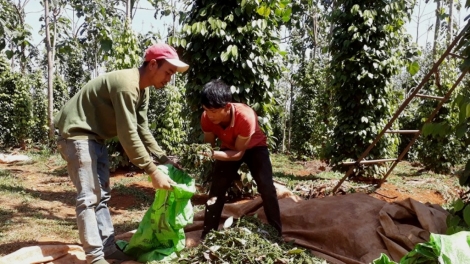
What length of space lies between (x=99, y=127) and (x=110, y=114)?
5.2 inches

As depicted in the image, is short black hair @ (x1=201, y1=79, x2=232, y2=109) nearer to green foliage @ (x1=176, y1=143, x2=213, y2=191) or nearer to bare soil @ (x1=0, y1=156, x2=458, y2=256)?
green foliage @ (x1=176, y1=143, x2=213, y2=191)

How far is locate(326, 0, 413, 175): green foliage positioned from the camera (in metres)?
7.05

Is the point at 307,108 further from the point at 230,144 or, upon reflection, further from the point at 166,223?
the point at 166,223

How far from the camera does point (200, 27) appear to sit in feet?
15.3

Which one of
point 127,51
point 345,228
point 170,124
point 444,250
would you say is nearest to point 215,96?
point 345,228

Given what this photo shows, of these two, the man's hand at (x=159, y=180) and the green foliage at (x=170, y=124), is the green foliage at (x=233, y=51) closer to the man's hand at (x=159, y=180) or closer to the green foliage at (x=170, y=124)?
the man's hand at (x=159, y=180)

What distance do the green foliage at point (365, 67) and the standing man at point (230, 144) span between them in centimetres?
450

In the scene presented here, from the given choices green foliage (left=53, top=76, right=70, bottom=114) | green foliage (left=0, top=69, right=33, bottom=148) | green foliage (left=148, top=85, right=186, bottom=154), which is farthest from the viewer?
green foliage (left=53, top=76, right=70, bottom=114)

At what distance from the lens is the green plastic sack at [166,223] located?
2.89 metres

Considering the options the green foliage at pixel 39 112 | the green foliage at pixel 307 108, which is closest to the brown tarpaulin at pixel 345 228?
the green foliage at pixel 307 108

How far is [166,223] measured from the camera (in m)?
2.90

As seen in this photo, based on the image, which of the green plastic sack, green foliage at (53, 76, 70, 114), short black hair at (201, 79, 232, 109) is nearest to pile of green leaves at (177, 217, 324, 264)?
the green plastic sack

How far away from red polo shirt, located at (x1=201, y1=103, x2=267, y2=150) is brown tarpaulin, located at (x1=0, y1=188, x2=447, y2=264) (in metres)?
0.92

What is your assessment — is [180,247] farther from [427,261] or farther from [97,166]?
[427,261]
